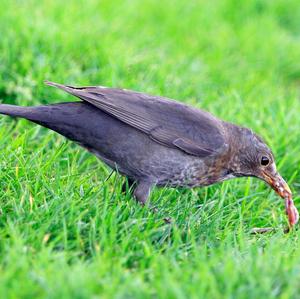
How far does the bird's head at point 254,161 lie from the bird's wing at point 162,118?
0.61ft

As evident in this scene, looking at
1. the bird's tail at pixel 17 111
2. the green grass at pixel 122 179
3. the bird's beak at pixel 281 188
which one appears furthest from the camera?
the bird's beak at pixel 281 188

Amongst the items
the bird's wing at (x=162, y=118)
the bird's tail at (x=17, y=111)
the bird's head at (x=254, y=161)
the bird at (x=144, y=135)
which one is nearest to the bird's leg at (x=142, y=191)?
Result: the bird at (x=144, y=135)

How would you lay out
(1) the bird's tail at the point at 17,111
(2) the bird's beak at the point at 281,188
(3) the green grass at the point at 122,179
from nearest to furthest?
(3) the green grass at the point at 122,179 < (1) the bird's tail at the point at 17,111 < (2) the bird's beak at the point at 281,188

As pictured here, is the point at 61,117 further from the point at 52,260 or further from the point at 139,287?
the point at 139,287

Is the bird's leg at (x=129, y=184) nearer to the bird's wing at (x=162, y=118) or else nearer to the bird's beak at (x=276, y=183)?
the bird's wing at (x=162, y=118)

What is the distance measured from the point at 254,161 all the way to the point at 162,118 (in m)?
0.74

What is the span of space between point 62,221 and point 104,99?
105 centimetres

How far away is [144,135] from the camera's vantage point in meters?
4.53

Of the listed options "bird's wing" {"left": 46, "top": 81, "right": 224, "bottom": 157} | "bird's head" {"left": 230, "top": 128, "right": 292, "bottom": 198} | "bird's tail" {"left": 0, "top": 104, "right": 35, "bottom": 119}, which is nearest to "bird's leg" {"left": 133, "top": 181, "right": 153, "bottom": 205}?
"bird's wing" {"left": 46, "top": 81, "right": 224, "bottom": 157}

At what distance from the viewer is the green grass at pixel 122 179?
3252 millimetres

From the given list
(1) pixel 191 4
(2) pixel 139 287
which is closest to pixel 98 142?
(2) pixel 139 287

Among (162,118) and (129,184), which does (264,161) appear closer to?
(162,118)

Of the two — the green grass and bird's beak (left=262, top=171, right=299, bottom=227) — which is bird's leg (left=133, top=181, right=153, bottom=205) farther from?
bird's beak (left=262, top=171, right=299, bottom=227)

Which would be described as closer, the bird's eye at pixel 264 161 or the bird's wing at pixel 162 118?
the bird's wing at pixel 162 118
